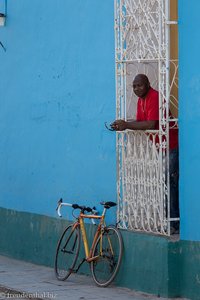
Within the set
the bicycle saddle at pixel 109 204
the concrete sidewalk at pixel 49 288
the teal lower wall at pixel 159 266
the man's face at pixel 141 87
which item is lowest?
the concrete sidewalk at pixel 49 288

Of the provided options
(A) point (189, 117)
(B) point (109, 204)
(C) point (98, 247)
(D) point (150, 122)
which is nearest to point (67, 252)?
(C) point (98, 247)

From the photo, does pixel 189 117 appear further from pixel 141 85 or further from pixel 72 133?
pixel 72 133

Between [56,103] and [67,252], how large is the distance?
214 cm

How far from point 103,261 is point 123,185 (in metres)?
0.96

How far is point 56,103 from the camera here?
1098 centimetres

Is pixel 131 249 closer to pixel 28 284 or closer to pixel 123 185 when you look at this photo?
pixel 123 185

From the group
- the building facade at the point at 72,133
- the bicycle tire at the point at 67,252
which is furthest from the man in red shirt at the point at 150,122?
the bicycle tire at the point at 67,252

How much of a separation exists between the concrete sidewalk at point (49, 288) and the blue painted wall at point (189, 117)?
0.96m

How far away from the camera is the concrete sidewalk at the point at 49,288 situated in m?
8.97

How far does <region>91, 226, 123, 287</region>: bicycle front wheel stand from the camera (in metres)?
9.38

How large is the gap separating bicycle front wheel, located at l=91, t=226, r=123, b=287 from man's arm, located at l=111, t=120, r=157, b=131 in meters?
1.20

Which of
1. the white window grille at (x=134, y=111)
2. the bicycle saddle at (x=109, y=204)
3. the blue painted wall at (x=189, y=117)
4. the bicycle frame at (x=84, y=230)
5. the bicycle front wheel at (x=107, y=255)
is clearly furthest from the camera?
the bicycle frame at (x=84, y=230)

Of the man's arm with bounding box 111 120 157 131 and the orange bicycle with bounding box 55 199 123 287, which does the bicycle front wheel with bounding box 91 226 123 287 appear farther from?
the man's arm with bounding box 111 120 157 131

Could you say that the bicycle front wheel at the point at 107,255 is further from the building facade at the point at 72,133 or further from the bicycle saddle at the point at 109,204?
the bicycle saddle at the point at 109,204
